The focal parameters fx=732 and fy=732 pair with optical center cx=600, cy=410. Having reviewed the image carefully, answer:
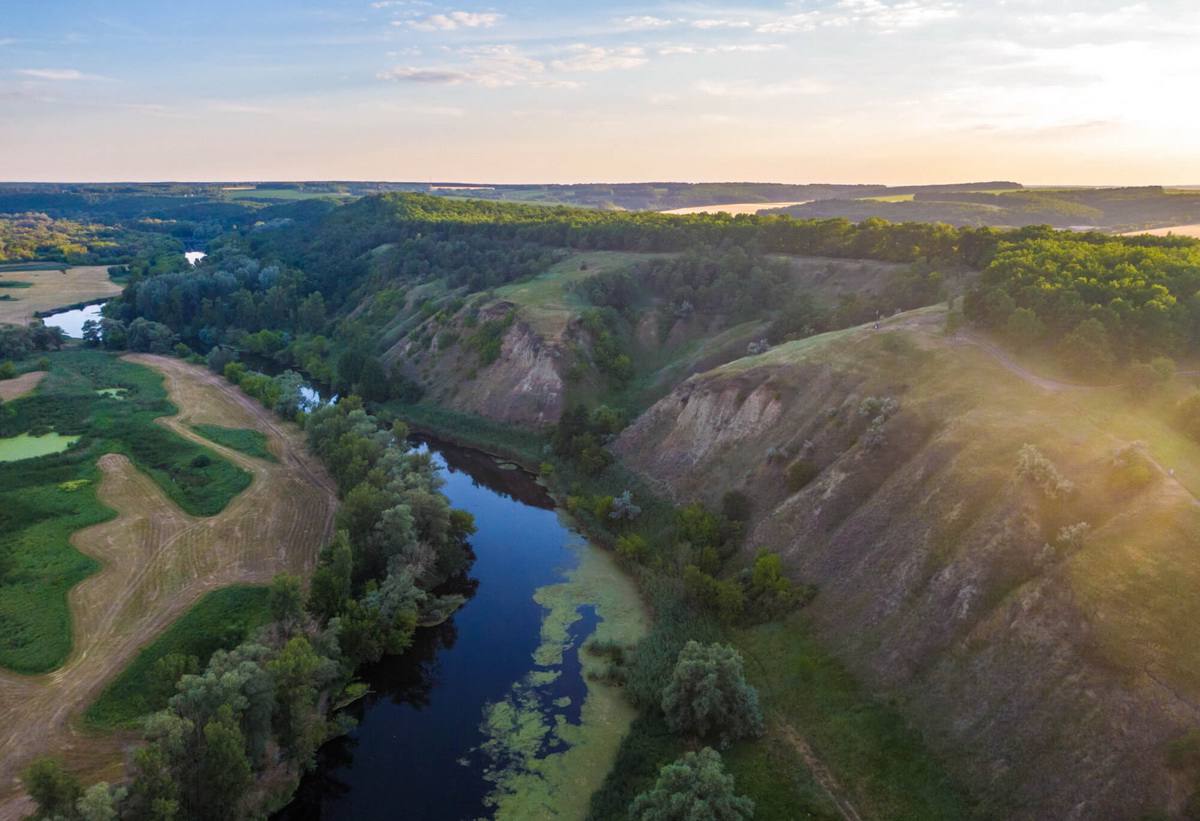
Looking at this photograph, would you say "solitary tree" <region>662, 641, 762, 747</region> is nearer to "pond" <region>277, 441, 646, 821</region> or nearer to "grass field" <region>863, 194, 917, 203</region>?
"pond" <region>277, 441, 646, 821</region>

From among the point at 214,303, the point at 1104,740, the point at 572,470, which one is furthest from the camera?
the point at 214,303

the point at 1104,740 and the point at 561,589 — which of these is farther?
the point at 561,589

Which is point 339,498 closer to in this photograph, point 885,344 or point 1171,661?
point 885,344

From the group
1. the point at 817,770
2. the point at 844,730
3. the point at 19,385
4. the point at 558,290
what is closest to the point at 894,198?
the point at 558,290

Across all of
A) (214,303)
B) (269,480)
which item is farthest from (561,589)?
(214,303)

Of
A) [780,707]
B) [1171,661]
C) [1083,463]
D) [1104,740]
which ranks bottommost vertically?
[780,707]

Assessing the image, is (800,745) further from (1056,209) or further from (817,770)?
(1056,209)

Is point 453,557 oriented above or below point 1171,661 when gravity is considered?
below
